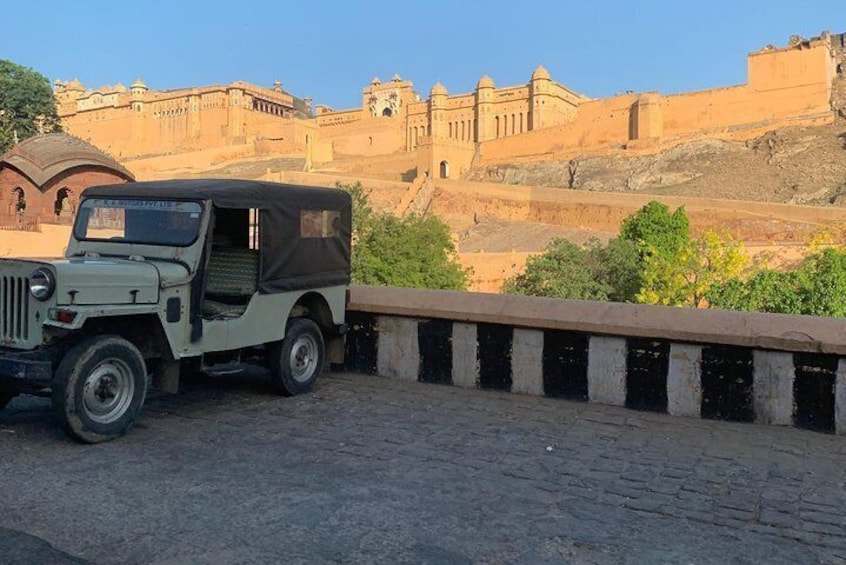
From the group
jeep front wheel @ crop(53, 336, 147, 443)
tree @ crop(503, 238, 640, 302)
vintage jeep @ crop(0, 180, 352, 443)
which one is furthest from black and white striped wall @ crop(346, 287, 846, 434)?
tree @ crop(503, 238, 640, 302)

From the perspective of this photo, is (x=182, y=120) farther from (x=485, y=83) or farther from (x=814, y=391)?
(x=814, y=391)

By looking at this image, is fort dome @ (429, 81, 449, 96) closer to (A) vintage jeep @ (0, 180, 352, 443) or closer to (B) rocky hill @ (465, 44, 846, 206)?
(B) rocky hill @ (465, 44, 846, 206)

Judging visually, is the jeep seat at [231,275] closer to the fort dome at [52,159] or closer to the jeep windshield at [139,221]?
the jeep windshield at [139,221]

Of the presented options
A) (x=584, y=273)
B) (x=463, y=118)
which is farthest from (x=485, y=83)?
(x=584, y=273)

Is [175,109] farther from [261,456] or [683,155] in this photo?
[261,456]

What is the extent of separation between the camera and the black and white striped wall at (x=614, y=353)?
5465mm

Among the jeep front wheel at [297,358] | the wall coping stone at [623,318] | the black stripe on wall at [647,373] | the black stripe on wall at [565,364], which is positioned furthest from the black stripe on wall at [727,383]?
the jeep front wheel at [297,358]

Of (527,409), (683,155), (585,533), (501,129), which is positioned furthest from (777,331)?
(501,129)

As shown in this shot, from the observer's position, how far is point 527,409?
5.95m

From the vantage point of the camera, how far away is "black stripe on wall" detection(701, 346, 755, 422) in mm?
5617

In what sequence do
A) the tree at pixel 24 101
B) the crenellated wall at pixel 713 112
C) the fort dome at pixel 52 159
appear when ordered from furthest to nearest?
the crenellated wall at pixel 713 112
the tree at pixel 24 101
the fort dome at pixel 52 159

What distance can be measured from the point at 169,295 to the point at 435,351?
9.00ft

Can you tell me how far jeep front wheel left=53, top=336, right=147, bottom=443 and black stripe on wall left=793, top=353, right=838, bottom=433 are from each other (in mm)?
4700

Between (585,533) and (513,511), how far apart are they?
1.30 ft
